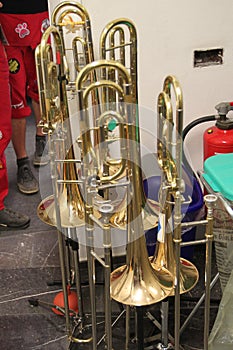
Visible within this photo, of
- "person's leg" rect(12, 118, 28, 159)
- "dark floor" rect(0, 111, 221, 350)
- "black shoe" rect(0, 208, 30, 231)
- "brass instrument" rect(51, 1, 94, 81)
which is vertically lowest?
"dark floor" rect(0, 111, 221, 350)

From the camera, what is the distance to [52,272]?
6.48 feet

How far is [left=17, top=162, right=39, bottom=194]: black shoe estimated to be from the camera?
2469 millimetres

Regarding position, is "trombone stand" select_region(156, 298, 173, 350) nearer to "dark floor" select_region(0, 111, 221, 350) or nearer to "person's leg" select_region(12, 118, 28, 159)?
"dark floor" select_region(0, 111, 221, 350)

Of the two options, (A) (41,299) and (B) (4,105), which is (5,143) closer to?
(B) (4,105)

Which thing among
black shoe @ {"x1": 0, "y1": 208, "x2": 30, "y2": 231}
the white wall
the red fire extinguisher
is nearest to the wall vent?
the white wall

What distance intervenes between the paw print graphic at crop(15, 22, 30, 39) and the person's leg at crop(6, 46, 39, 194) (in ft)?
0.22

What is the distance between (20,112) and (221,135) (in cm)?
110

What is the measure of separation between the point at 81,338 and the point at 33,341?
158 mm

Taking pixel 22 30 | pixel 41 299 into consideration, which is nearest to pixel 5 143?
pixel 22 30

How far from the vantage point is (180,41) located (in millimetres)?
1783

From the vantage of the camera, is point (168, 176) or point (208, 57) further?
point (208, 57)

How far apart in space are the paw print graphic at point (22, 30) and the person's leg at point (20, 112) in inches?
2.7

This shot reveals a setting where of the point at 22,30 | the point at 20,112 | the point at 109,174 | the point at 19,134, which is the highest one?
the point at 22,30

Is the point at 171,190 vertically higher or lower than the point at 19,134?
higher
